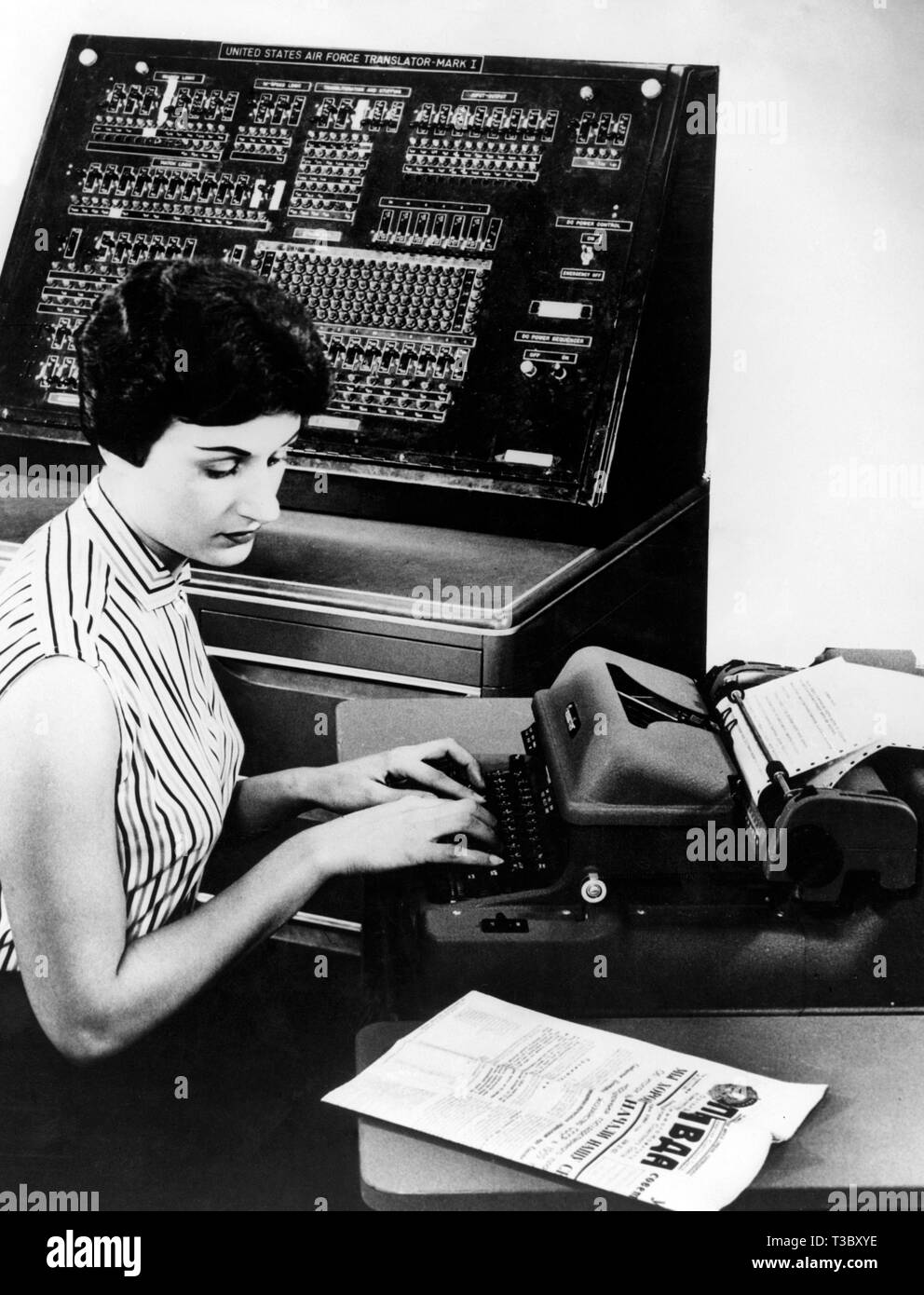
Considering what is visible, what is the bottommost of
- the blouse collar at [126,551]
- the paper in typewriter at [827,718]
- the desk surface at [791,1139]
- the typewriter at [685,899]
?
the desk surface at [791,1139]

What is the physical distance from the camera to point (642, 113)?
2076mm

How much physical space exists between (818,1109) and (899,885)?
261 mm

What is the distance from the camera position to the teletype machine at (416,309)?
191 cm

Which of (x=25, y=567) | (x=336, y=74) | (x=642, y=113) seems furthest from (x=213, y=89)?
(x=25, y=567)

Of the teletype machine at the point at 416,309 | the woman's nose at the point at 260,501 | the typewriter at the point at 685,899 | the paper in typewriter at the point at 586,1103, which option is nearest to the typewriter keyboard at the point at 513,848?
the typewriter at the point at 685,899

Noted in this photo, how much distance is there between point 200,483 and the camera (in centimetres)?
150

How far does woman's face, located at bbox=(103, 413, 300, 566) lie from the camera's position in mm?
1456

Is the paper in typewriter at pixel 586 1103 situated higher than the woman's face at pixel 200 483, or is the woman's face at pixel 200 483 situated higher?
the woman's face at pixel 200 483

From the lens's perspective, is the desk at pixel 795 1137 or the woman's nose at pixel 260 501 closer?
the desk at pixel 795 1137

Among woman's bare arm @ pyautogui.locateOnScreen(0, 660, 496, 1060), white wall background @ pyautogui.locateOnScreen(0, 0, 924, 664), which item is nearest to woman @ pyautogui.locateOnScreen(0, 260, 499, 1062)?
woman's bare arm @ pyautogui.locateOnScreen(0, 660, 496, 1060)

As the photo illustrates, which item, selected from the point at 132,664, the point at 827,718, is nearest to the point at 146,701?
the point at 132,664

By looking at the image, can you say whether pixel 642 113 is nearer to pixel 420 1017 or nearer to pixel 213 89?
pixel 213 89

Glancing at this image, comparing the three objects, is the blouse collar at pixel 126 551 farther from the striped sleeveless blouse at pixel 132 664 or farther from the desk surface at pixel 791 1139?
the desk surface at pixel 791 1139

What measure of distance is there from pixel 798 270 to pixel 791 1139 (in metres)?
1.19
